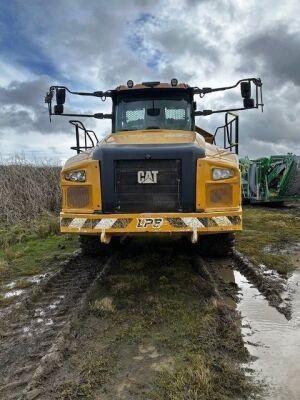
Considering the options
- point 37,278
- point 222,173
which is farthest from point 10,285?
point 222,173

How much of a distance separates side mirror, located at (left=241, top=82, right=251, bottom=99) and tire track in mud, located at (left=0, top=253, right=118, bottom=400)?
3.42m

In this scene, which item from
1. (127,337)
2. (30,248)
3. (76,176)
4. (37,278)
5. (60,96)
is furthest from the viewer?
(30,248)

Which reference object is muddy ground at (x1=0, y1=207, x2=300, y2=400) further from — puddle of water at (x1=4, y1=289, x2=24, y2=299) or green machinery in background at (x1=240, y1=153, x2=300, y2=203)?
green machinery in background at (x1=240, y1=153, x2=300, y2=203)

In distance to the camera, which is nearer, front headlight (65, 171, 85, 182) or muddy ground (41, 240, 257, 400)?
muddy ground (41, 240, 257, 400)

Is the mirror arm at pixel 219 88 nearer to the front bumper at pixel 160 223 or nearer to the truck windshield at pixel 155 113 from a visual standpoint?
the truck windshield at pixel 155 113

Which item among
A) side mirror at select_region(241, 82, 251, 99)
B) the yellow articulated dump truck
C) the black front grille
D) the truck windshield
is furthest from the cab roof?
the black front grille

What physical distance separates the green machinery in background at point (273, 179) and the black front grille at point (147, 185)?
34.4 feet

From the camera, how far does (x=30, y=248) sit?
922cm

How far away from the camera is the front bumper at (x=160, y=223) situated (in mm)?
5699

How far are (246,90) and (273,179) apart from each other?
31.7ft

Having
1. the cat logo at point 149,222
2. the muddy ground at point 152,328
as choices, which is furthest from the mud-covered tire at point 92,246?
the cat logo at point 149,222

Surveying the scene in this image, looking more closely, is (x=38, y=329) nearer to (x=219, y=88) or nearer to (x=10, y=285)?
(x=10, y=285)

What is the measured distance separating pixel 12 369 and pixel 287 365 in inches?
82.9

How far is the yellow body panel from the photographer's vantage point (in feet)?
18.7
